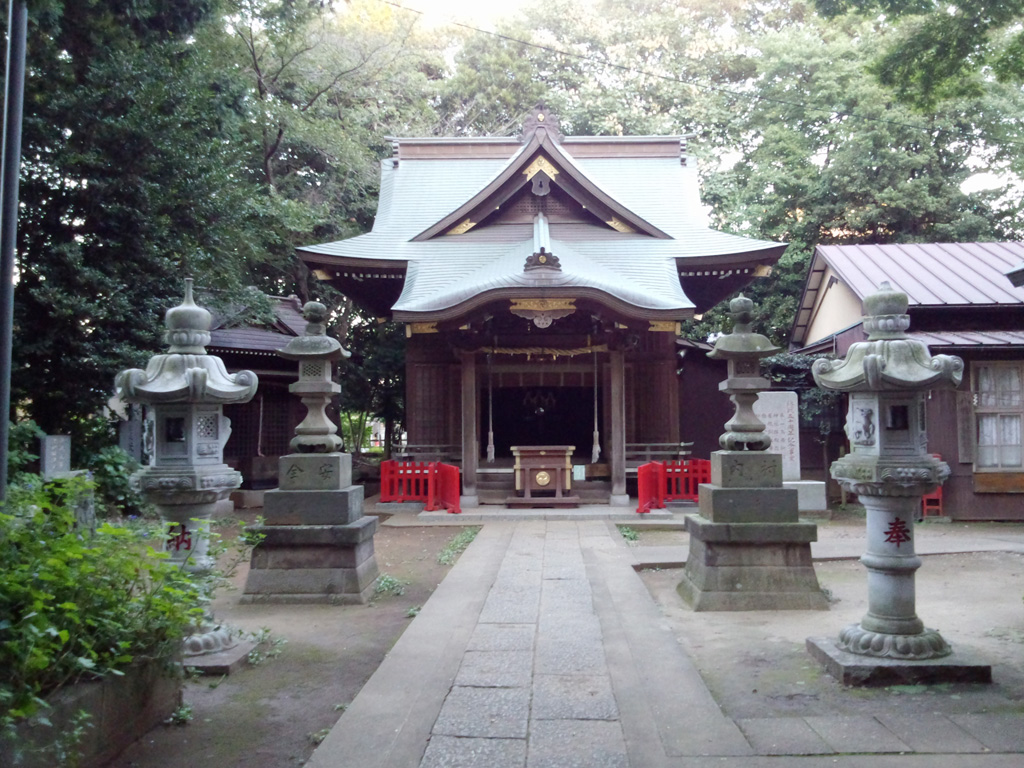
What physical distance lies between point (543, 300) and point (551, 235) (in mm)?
3477

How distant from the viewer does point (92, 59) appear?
10.4 m

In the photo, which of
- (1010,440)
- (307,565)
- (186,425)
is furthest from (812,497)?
(186,425)

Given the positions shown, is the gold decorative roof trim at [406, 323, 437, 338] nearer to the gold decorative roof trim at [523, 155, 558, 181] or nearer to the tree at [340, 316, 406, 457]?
the gold decorative roof trim at [523, 155, 558, 181]

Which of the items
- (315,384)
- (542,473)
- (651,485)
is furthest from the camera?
(542,473)

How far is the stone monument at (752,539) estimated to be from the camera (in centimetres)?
624

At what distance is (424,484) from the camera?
1294 cm

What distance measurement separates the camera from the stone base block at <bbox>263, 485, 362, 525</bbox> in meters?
6.55

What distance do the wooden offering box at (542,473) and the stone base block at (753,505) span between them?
608cm

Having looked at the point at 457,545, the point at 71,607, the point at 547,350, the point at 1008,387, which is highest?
the point at 547,350

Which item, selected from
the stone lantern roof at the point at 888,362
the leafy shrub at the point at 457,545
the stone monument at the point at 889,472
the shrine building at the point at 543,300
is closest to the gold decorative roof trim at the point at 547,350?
the shrine building at the point at 543,300

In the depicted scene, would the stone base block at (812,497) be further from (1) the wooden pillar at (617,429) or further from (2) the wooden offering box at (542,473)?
(2) the wooden offering box at (542,473)

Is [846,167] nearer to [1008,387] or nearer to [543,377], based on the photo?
[1008,387]

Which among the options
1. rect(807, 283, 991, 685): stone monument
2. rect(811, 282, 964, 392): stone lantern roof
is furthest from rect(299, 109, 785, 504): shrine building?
rect(807, 283, 991, 685): stone monument

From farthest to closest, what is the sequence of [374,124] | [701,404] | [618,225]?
[374,124], [701,404], [618,225]
